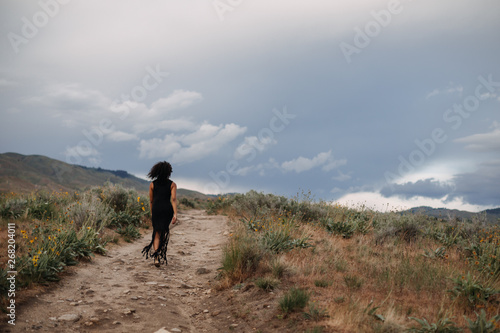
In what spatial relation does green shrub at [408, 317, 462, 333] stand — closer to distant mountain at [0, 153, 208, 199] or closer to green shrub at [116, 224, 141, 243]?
green shrub at [116, 224, 141, 243]

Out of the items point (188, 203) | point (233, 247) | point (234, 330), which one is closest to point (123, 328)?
point (234, 330)

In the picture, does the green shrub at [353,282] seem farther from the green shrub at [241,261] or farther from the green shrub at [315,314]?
the green shrub at [241,261]

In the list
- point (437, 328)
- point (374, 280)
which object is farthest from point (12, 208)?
point (437, 328)

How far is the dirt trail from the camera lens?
5.25 metres

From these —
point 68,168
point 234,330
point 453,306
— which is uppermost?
point 68,168

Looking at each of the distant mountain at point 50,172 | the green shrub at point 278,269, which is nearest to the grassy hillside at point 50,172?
the distant mountain at point 50,172

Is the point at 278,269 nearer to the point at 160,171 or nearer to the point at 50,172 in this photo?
the point at 160,171

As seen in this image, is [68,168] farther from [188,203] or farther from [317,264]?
[317,264]

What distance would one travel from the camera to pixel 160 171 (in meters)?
8.95

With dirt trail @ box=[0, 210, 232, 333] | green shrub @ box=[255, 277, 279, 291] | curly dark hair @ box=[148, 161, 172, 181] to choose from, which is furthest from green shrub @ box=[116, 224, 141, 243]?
green shrub @ box=[255, 277, 279, 291]

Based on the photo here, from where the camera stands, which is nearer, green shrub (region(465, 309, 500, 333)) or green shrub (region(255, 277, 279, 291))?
green shrub (region(465, 309, 500, 333))

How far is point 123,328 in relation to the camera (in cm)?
516

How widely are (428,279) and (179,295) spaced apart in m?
4.84

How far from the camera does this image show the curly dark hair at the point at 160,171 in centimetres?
896
